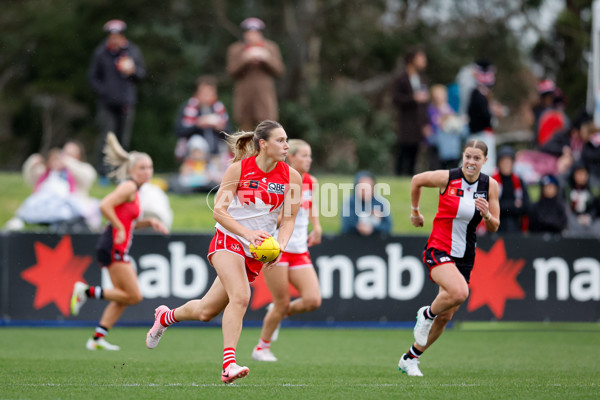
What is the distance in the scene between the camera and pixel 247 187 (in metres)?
7.86

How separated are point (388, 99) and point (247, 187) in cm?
2607

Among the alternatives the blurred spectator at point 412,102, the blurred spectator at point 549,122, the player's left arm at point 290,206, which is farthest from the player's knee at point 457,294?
the blurred spectator at point 549,122

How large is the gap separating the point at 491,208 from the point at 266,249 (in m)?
2.37

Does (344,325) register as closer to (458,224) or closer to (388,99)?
(458,224)

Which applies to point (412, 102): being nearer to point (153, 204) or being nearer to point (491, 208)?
point (153, 204)

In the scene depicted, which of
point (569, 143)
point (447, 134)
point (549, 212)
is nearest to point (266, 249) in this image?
point (549, 212)

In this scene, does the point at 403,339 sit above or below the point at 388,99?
below

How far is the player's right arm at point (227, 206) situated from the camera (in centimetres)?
762

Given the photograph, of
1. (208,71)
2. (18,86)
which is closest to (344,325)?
(208,71)

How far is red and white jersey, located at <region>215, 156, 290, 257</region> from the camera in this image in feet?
25.8

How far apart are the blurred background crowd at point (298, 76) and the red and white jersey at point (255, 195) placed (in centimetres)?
970

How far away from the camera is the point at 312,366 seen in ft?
31.3

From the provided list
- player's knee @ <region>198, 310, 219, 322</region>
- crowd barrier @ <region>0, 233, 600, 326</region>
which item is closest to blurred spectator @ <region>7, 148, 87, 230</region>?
crowd barrier @ <region>0, 233, 600, 326</region>

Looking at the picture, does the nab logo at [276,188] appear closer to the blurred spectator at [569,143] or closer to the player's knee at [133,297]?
the player's knee at [133,297]
